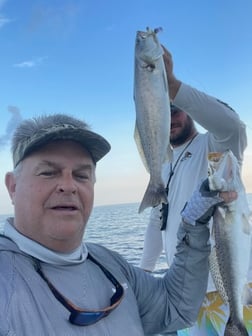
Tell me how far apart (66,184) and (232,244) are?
122 cm

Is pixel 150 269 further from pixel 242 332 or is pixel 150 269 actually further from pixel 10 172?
pixel 10 172

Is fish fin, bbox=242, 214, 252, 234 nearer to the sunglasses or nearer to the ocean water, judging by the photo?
the ocean water

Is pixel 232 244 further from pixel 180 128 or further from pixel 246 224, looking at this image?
pixel 180 128

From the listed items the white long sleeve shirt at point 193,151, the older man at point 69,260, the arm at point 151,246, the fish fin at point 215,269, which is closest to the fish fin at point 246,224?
the fish fin at point 215,269

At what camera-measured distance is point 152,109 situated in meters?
2.70

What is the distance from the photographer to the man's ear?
2.23 m

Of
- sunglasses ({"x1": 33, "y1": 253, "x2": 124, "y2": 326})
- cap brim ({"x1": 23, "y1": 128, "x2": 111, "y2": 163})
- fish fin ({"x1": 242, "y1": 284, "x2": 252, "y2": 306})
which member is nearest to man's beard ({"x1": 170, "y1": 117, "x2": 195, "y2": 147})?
cap brim ({"x1": 23, "y1": 128, "x2": 111, "y2": 163})

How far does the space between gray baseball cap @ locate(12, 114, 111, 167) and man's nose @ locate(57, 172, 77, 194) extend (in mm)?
213

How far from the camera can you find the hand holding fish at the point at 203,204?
233 centimetres

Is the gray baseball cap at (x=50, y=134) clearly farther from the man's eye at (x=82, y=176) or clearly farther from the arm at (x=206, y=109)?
the arm at (x=206, y=109)

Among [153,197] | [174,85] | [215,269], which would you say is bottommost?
[215,269]

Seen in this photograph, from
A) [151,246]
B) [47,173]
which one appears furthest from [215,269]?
[151,246]

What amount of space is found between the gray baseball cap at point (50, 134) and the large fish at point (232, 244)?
784 millimetres

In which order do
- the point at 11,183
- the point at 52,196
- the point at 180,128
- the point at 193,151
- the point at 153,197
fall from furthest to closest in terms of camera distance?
the point at 180,128
the point at 193,151
the point at 153,197
the point at 11,183
the point at 52,196
